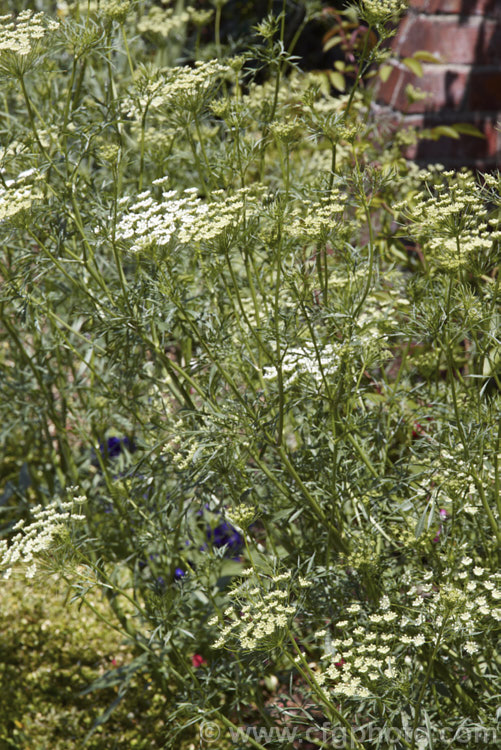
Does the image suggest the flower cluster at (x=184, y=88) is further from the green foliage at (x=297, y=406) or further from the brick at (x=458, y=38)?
the brick at (x=458, y=38)

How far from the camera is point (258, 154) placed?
7.71 ft

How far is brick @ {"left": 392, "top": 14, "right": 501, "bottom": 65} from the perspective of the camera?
12.4 ft

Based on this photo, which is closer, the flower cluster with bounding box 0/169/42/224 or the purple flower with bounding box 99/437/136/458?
the flower cluster with bounding box 0/169/42/224

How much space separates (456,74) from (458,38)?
18cm

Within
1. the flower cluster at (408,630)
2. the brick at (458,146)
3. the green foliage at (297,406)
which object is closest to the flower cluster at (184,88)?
the green foliage at (297,406)

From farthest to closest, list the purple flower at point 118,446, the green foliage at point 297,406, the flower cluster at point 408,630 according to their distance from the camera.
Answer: the purple flower at point 118,446
the green foliage at point 297,406
the flower cluster at point 408,630

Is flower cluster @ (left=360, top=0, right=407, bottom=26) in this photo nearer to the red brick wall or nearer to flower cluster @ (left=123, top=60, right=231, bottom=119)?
flower cluster @ (left=123, top=60, right=231, bottom=119)

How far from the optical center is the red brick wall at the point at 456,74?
3801 mm

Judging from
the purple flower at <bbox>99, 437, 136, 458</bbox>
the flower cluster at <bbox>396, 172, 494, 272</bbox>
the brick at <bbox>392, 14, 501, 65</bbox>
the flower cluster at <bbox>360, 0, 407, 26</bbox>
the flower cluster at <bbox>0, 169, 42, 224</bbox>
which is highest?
the flower cluster at <bbox>360, 0, 407, 26</bbox>

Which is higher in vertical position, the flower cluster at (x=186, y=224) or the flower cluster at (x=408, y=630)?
the flower cluster at (x=186, y=224)

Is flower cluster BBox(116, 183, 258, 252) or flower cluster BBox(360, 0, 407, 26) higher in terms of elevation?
flower cluster BBox(360, 0, 407, 26)

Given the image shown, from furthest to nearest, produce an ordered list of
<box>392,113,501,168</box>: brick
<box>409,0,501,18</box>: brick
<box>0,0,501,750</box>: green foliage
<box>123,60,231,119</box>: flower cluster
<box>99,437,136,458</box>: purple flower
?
<box>392,113,501,168</box>: brick, <box>409,0,501,18</box>: brick, <box>99,437,136,458</box>: purple flower, <box>123,60,231,119</box>: flower cluster, <box>0,0,501,750</box>: green foliage

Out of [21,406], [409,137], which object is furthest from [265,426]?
[409,137]

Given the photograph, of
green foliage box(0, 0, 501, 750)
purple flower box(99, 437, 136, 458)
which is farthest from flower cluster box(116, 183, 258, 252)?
purple flower box(99, 437, 136, 458)
